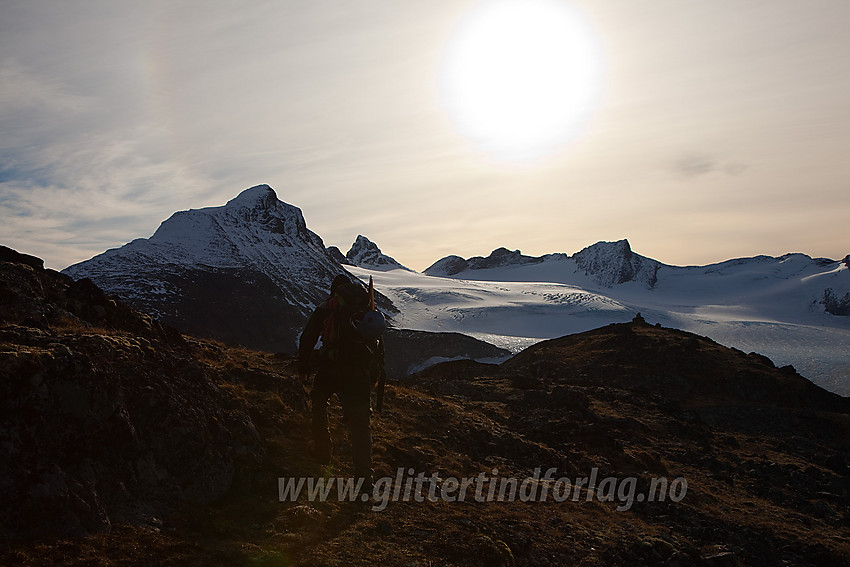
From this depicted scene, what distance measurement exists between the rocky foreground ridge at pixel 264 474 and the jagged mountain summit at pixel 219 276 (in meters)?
110

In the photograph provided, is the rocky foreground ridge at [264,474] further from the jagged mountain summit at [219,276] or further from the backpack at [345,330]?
the jagged mountain summit at [219,276]

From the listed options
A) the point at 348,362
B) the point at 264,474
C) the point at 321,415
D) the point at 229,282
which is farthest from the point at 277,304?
the point at 264,474

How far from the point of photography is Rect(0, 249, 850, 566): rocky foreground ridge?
21.5ft

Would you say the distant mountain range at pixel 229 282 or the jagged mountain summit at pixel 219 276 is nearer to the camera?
the distant mountain range at pixel 229 282

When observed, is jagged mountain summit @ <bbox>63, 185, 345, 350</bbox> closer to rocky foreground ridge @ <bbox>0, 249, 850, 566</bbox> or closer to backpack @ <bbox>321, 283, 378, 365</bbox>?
rocky foreground ridge @ <bbox>0, 249, 850, 566</bbox>

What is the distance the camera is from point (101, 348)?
8.27 metres

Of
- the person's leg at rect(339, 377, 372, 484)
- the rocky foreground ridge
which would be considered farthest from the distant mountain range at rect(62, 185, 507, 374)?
the person's leg at rect(339, 377, 372, 484)

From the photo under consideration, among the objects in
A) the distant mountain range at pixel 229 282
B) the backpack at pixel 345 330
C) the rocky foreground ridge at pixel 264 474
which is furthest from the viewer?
the distant mountain range at pixel 229 282

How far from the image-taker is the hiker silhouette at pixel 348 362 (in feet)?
32.4

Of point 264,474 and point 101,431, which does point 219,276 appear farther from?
point 101,431

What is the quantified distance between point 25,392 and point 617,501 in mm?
12301

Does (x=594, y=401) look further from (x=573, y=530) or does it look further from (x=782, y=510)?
(x=573, y=530)

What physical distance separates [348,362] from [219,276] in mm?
152189

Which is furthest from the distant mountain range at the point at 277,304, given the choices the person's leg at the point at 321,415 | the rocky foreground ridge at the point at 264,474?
the person's leg at the point at 321,415
